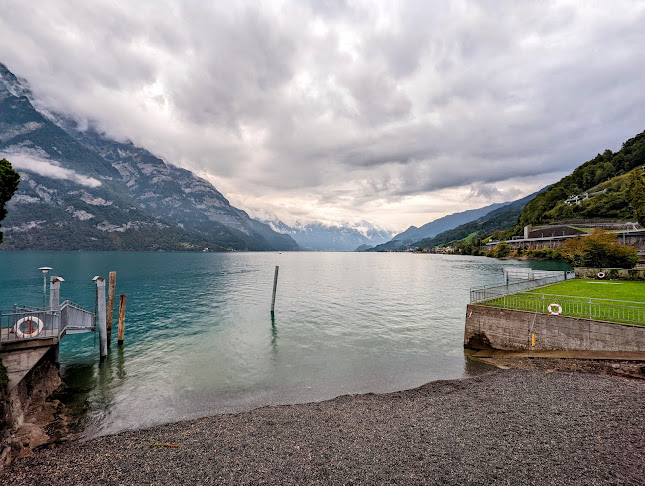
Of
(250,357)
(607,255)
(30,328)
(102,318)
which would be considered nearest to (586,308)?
(250,357)

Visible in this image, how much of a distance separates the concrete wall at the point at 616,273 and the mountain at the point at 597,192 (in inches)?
4027

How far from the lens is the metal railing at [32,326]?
14977mm

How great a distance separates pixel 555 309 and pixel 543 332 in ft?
6.20

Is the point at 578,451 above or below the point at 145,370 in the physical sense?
above

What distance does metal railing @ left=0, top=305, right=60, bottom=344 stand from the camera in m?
15.0

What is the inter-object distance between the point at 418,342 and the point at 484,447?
16.5m

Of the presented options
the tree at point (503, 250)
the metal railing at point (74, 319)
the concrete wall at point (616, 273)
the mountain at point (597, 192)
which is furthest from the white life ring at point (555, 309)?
the tree at point (503, 250)

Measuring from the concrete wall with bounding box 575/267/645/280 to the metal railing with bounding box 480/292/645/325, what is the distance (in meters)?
20.5

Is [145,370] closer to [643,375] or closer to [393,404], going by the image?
[393,404]

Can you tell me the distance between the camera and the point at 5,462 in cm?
927

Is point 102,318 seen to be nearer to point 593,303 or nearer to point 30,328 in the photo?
point 30,328

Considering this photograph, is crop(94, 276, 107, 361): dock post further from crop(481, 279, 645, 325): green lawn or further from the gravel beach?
crop(481, 279, 645, 325): green lawn

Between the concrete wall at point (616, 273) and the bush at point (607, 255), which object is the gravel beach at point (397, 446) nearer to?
the concrete wall at point (616, 273)

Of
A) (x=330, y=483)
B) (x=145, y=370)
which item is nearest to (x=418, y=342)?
(x=330, y=483)
